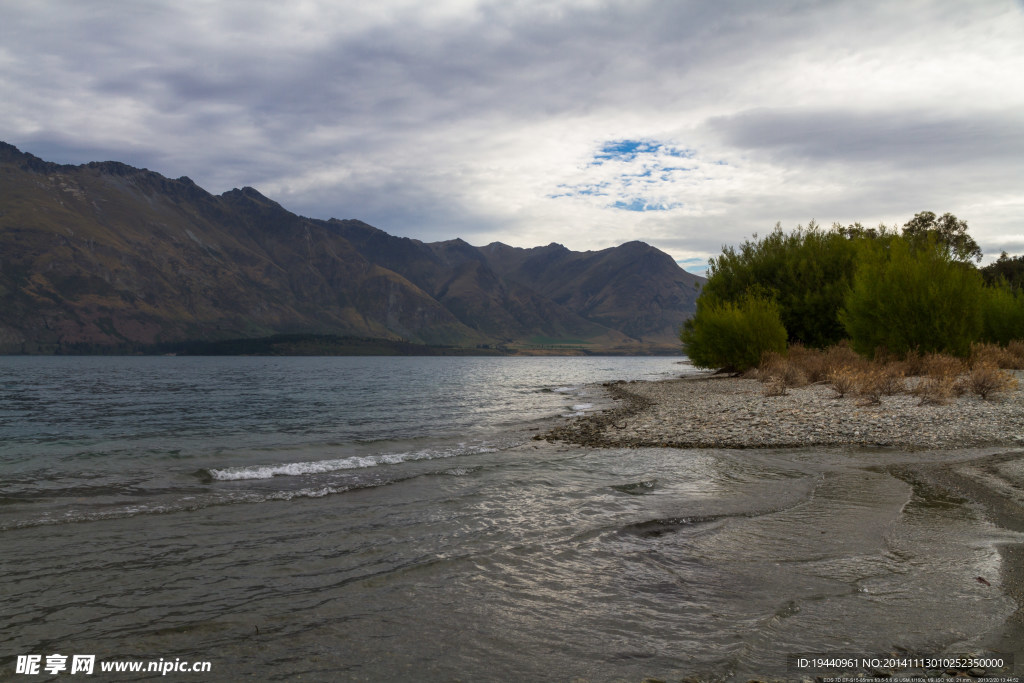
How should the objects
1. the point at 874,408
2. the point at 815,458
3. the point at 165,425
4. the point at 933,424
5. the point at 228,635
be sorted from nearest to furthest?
1. the point at 228,635
2. the point at 815,458
3. the point at 933,424
4. the point at 874,408
5. the point at 165,425

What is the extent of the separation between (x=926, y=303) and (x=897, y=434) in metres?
19.9

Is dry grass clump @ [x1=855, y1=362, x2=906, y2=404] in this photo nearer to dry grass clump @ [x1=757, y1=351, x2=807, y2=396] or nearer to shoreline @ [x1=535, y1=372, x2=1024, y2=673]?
shoreline @ [x1=535, y1=372, x2=1024, y2=673]

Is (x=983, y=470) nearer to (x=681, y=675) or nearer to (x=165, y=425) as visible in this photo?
(x=681, y=675)

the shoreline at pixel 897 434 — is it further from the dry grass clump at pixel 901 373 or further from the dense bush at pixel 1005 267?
the dense bush at pixel 1005 267

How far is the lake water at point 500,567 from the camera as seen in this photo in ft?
21.6

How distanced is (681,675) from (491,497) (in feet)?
31.2

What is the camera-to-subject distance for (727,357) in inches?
2318

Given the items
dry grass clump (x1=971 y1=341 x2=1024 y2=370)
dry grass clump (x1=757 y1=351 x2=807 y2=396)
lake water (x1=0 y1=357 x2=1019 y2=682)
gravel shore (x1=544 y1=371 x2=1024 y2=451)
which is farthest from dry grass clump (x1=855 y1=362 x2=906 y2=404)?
lake water (x1=0 y1=357 x2=1019 y2=682)

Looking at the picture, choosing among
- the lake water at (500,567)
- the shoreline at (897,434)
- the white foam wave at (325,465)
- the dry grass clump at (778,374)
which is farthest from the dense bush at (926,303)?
the white foam wave at (325,465)

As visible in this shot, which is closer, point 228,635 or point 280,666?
point 280,666

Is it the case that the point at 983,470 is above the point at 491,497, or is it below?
above

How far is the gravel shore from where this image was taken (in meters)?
19.3

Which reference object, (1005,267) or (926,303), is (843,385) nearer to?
(926,303)

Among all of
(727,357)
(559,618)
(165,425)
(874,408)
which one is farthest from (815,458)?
(727,357)
